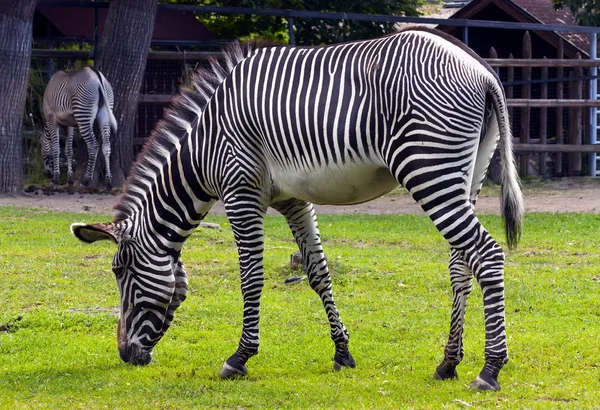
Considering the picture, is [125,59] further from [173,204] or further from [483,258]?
[483,258]

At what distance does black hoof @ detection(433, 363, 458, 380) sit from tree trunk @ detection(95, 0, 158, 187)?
12456mm

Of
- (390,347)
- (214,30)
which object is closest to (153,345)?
(390,347)

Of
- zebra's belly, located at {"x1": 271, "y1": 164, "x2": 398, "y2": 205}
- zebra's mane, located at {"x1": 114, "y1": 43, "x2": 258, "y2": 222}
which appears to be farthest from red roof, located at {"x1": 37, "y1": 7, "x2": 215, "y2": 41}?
zebra's belly, located at {"x1": 271, "y1": 164, "x2": 398, "y2": 205}

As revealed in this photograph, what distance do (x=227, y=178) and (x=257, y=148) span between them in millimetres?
273

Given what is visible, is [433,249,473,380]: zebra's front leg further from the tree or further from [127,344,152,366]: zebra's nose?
the tree

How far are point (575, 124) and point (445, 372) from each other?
50.3ft

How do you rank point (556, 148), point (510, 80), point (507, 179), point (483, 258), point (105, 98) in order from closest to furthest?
1. point (483, 258)
2. point (507, 179)
3. point (105, 98)
4. point (556, 148)
5. point (510, 80)

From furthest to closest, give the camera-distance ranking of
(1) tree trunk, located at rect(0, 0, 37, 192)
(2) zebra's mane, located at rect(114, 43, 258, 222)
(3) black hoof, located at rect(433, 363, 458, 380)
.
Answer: (1) tree trunk, located at rect(0, 0, 37, 192)
(2) zebra's mane, located at rect(114, 43, 258, 222)
(3) black hoof, located at rect(433, 363, 458, 380)

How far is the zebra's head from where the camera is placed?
21.0ft

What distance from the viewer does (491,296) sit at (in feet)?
18.1

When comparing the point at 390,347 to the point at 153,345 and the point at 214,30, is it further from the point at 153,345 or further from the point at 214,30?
the point at 214,30

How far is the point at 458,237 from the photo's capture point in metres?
5.53

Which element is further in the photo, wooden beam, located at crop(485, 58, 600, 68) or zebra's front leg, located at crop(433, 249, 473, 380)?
wooden beam, located at crop(485, 58, 600, 68)

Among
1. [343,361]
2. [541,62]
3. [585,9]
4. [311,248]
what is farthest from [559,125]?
[343,361]
